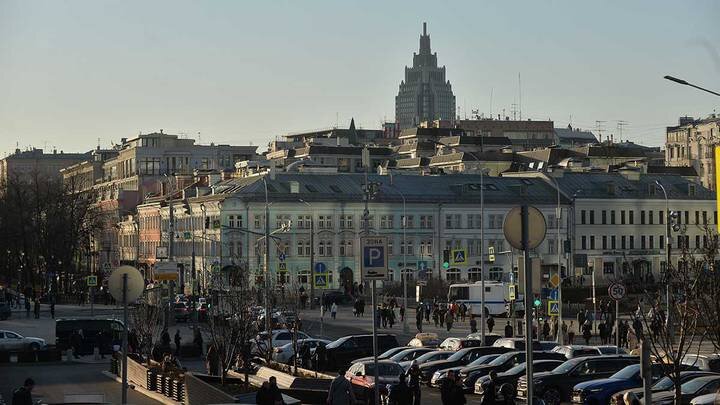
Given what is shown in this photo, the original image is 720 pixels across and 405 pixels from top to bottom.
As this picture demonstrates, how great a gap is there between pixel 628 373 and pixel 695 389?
3039mm

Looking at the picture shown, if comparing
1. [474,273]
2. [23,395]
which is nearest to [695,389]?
[23,395]

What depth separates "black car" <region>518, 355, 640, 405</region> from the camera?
39.3 meters

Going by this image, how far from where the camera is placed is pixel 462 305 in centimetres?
8688

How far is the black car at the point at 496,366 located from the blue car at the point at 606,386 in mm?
4838

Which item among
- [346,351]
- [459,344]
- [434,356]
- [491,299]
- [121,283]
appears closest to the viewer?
[121,283]

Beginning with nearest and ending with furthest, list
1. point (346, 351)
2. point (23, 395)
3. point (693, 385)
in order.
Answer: point (23, 395) → point (693, 385) → point (346, 351)

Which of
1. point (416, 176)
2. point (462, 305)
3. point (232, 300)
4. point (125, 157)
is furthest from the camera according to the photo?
point (125, 157)

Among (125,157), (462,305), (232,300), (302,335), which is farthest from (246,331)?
(125,157)

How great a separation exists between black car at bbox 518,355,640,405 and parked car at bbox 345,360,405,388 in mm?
3314

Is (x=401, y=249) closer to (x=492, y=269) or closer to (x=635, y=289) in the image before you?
(x=492, y=269)

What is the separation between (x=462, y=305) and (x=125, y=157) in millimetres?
107528

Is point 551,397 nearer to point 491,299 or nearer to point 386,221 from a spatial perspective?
point 491,299

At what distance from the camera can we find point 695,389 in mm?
33969

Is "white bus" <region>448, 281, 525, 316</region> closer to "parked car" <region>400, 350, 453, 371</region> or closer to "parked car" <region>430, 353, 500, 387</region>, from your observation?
"parked car" <region>400, 350, 453, 371</region>
